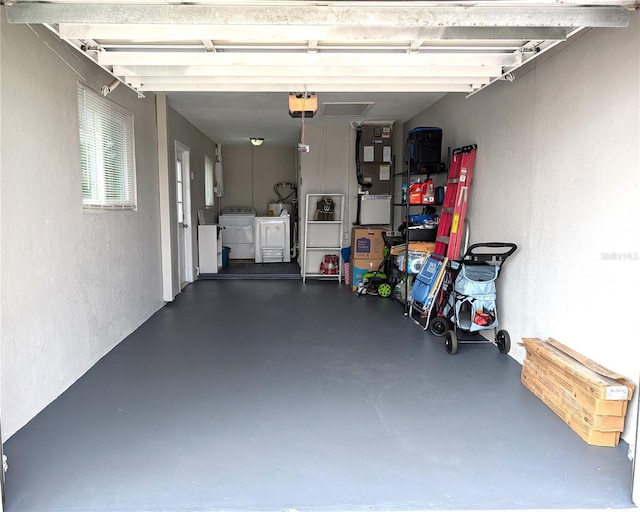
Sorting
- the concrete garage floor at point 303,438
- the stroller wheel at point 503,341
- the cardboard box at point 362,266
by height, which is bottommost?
the concrete garage floor at point 303,438

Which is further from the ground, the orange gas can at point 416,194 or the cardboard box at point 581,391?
the orange gas can at point 416,194

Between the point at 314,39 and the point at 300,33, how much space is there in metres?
0.11

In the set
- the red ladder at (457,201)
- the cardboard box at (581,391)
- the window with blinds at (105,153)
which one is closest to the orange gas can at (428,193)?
the red ladder at (457,201)

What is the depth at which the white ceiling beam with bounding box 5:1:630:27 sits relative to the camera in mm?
1993

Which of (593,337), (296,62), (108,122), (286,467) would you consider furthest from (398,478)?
(108,122)

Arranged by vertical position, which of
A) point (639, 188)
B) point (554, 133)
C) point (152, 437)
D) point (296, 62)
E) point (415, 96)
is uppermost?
point (415, 96)

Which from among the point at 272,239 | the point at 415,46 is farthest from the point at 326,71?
the point at 272,239

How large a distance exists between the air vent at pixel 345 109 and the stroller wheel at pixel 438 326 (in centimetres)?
294

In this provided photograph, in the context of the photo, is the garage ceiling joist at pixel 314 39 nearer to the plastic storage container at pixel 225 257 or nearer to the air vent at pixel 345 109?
the air vent at pixel 345 109

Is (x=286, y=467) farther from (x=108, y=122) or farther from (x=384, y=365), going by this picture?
(x=108, y=122)

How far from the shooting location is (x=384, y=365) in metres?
3.67

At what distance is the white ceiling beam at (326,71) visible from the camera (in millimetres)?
3037

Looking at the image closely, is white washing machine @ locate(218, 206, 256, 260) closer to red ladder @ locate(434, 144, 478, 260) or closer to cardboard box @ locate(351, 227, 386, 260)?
cardboard box @ locate(351, 227, 386, 260)

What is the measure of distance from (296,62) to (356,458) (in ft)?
7.45
